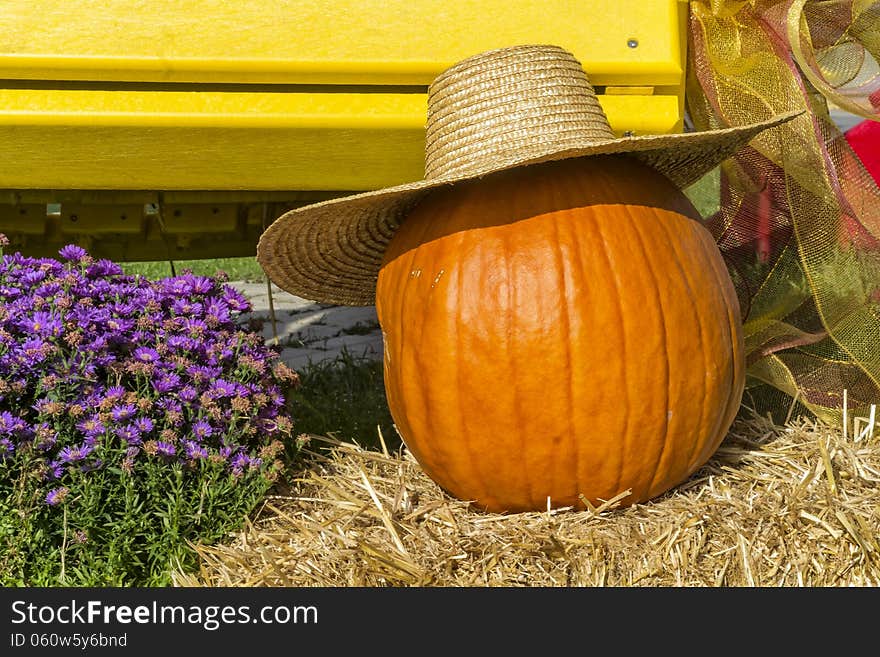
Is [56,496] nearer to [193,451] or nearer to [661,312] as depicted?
[193,451]

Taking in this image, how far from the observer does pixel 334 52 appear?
225 centimetres

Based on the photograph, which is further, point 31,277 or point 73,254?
point 73,254

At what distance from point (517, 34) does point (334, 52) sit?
0.47 m

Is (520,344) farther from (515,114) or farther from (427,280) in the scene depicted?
(515,114)

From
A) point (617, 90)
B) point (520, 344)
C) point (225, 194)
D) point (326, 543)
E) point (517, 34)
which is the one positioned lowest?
point (326, 543)

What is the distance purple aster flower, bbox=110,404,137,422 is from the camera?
1811 mm

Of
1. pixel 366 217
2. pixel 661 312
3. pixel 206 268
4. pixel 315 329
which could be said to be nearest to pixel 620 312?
pixel 661 312

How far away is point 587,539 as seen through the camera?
183 centimetres

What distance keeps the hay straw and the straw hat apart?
24.5 inches

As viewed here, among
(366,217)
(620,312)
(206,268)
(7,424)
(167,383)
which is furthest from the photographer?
(206,268)

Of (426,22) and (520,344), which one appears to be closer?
(520,344)

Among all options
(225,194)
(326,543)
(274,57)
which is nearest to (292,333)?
(225,194)

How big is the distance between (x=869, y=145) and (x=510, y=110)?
1.64 m

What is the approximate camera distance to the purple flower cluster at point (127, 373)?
181 centimetres
